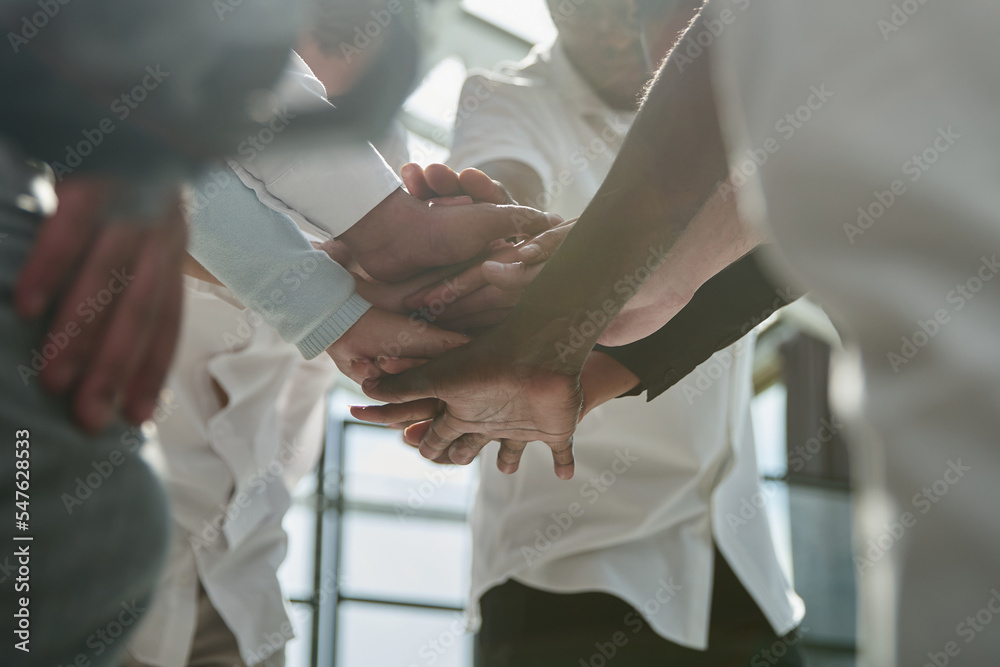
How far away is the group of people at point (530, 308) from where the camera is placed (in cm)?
32

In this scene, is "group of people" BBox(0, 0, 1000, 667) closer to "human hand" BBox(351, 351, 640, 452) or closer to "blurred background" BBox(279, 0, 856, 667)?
"human hand" BBox(351, 351, 640, 452)

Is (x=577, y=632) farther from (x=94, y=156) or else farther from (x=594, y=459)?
(x=94, y=156)

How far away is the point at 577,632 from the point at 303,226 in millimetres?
586

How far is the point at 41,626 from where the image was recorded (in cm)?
50

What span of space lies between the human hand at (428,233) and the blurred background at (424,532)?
10.1ft

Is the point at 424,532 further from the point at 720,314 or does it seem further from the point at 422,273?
the point at 720,314

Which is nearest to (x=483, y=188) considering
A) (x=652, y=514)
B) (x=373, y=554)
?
(x=652, y=514)

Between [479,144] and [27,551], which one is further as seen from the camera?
[479,144]

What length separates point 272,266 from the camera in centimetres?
96

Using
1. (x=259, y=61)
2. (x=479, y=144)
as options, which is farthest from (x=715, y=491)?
(x=259, y=61)

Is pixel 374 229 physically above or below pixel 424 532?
above

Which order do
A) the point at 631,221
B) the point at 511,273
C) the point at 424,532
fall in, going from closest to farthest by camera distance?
the point at 631,221, the point at 511,273, the point at 424,532

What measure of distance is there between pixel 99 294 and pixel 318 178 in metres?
0.50

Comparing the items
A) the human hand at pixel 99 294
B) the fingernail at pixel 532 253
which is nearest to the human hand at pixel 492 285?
the fingernail at pixel 532 253
